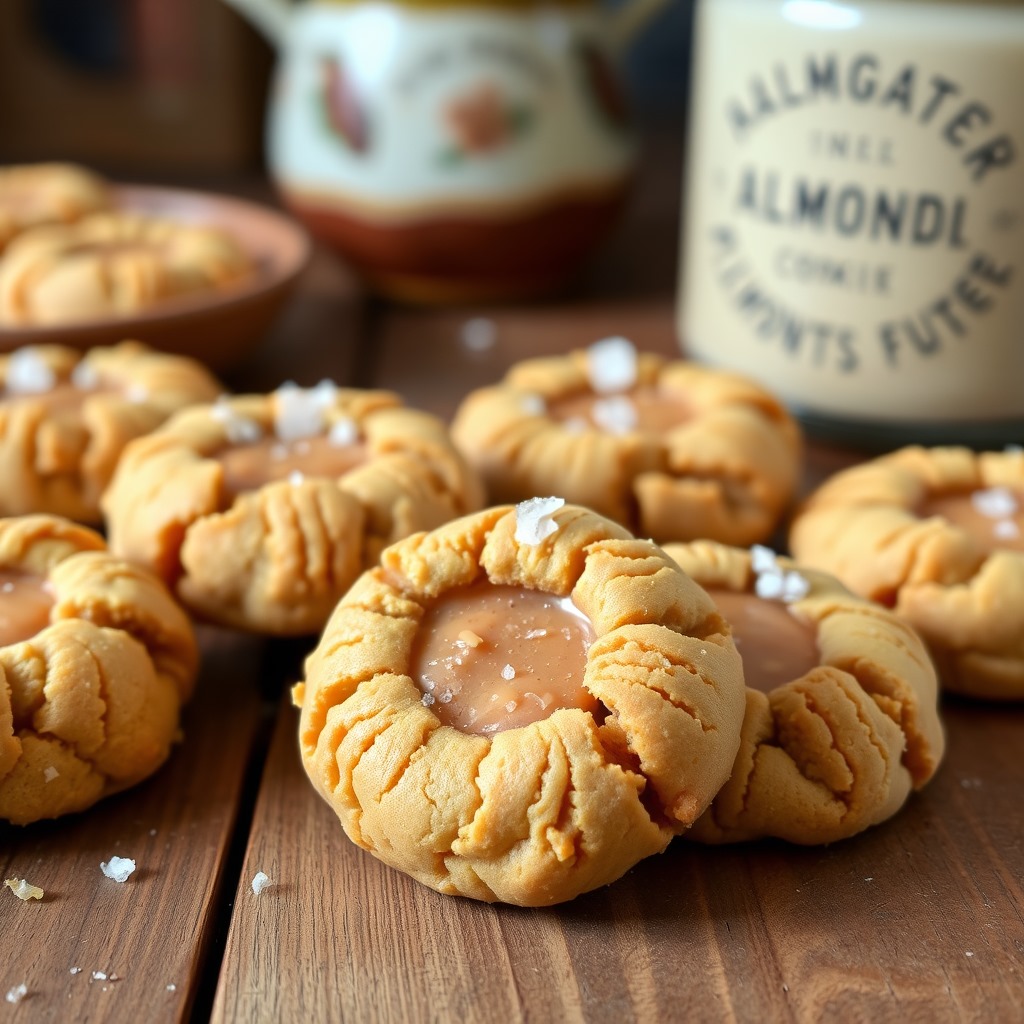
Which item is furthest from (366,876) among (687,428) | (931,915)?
(687,428)

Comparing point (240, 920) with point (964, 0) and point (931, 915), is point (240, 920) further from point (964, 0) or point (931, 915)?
point (964, 0)

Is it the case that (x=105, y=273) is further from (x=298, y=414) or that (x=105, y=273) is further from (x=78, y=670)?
(x=78, y=670)

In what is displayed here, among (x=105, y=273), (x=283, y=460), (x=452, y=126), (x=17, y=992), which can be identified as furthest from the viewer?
(x=452, y=126)

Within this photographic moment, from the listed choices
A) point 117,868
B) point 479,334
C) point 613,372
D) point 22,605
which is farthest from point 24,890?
point 479,334

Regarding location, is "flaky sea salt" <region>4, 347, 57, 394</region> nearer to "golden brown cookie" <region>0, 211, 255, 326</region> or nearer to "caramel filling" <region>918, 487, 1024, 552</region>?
"golden brown cookie" <region>0, 211, 255, 326</region>

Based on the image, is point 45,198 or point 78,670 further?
point 45,198

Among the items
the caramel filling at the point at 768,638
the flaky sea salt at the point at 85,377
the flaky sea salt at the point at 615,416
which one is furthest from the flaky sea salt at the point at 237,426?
the caramel filling at the point at 768,638

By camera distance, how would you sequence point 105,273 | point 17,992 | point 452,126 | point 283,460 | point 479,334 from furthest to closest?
point 479,334, point 452,126, point 105,273, point 283,460, point 17,992
